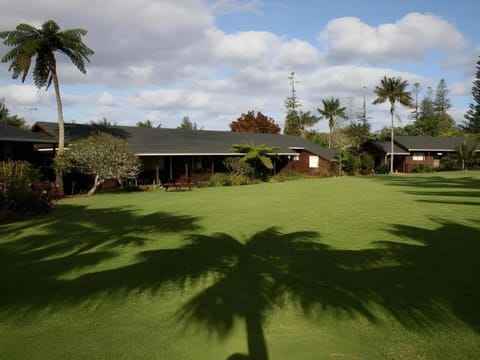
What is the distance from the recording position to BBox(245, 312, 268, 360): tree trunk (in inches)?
153

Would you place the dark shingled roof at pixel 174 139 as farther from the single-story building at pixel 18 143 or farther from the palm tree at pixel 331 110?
the palm tree at pixel 331 110

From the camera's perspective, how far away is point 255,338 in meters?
4.20

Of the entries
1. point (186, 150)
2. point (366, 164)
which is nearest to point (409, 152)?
point (366, 164)

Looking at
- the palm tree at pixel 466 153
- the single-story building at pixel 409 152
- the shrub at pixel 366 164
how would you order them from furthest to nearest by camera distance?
the single-story building at pixel 409 152
the palm tree at pixel 466 153
the shrub at pixel 366 164

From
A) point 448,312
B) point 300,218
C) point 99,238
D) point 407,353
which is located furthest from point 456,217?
point 99,238

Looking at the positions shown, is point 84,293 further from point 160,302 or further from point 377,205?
point 377,205

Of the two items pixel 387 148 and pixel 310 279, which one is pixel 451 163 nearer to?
pixel 387 148

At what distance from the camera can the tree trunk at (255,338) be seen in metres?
3.89

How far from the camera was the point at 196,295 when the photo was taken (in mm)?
5461

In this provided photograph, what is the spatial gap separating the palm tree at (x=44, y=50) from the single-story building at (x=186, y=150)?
4748 millimetres

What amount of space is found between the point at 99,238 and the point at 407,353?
7535 millimetres

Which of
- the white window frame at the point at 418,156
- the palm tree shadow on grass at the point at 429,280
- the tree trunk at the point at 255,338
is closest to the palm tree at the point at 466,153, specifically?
the white window frame at the point at 418,156

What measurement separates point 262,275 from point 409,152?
4686 cm

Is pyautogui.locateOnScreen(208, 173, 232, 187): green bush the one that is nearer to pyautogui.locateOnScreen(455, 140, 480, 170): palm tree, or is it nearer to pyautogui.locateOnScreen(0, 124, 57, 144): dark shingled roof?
pyautogui.locateOnScreen(0, 124, 57, 144): dark shingled roof
